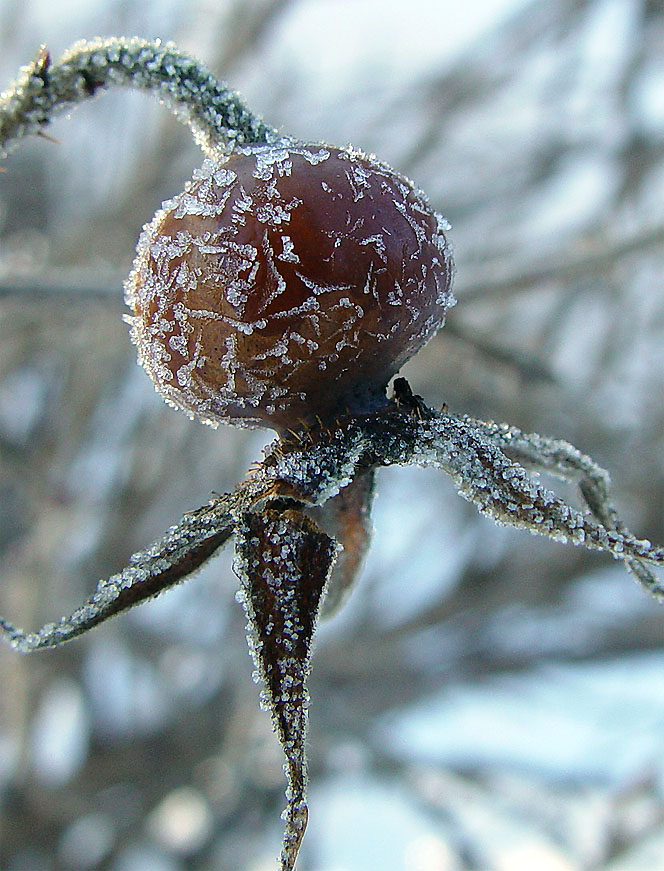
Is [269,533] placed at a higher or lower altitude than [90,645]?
lower

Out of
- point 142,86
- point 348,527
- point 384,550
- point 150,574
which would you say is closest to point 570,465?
point 348,527

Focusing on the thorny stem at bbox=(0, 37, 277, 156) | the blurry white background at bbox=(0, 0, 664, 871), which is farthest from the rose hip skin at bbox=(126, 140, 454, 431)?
the blurry white background at bbox=(0, 0, 664, 871)

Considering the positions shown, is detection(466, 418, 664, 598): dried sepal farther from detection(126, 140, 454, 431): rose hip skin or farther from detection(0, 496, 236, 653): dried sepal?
detection(0, 496, 236, 653): dried sepal

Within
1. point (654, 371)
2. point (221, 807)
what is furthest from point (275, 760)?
point (654, 371)

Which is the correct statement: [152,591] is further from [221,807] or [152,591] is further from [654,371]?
[221,807]

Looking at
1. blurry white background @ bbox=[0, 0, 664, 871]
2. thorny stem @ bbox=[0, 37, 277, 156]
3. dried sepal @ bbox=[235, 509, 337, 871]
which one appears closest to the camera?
dried sepal @ bbox=[235, 509, 337, 871]

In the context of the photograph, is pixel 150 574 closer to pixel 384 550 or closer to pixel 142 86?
pixel 142 86
